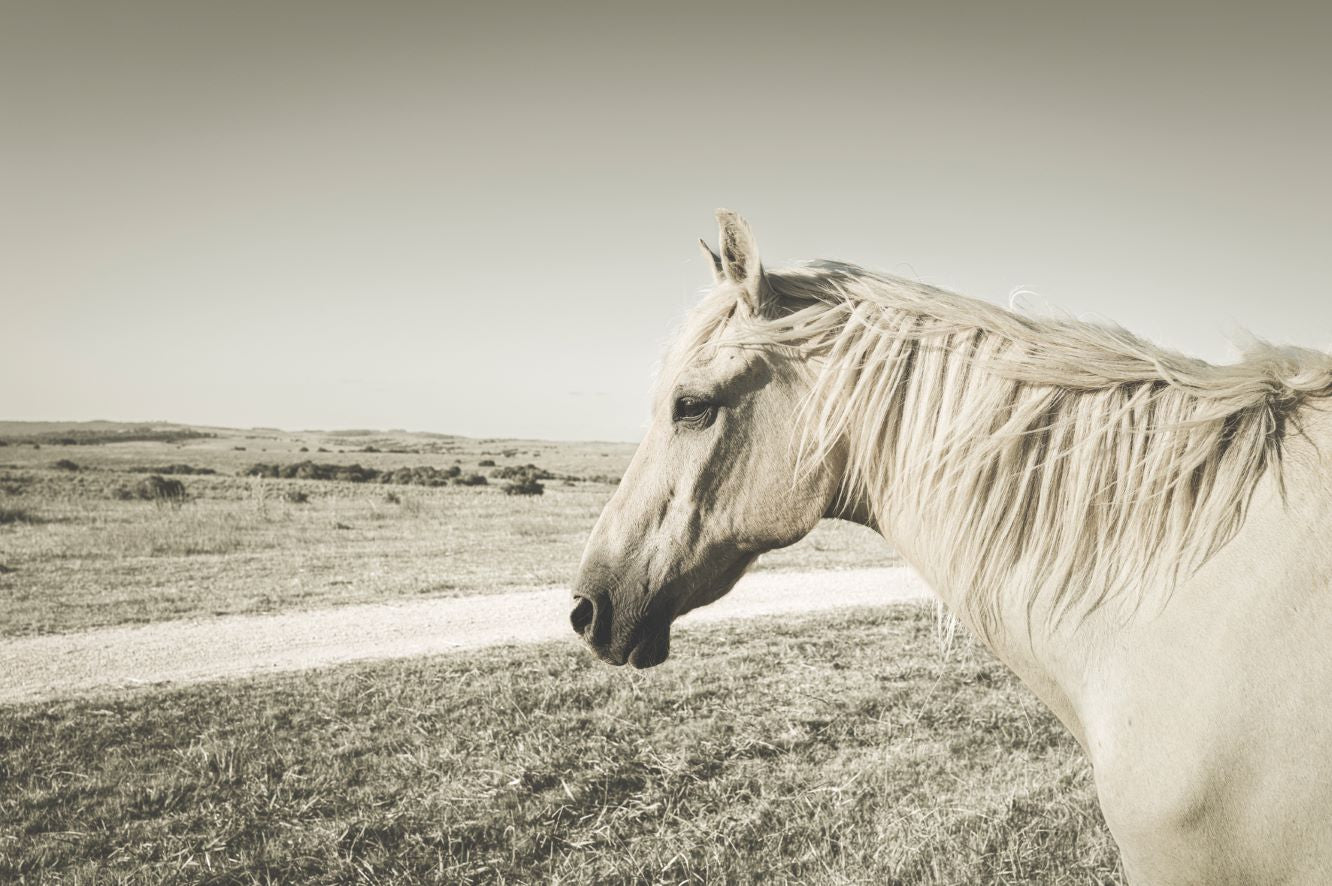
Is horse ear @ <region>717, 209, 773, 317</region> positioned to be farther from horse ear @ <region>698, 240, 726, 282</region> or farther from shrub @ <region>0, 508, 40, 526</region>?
shrub @ <region>0, 508, 40, 526</region>

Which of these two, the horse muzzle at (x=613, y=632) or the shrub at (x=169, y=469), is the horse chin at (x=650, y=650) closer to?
the horse muzzle at (x=613, y=632)

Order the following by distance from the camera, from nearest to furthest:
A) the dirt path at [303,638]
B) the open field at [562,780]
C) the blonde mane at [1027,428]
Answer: the blonde mane at [1027,428]
the open field at [562,780]
the dirt path at [303,638]

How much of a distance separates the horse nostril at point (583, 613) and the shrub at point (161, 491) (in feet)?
82.4

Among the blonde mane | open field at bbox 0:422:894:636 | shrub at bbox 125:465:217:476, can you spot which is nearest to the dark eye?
the blonde mane

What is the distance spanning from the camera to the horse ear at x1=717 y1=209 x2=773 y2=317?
85.9 inches

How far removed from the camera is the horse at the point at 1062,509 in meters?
1.56

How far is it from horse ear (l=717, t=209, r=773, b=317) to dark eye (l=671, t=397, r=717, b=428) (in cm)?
32

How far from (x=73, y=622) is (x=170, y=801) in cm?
711

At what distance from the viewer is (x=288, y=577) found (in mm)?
13383

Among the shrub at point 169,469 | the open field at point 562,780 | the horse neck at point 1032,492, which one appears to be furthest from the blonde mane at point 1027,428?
the shrub at point 169,469

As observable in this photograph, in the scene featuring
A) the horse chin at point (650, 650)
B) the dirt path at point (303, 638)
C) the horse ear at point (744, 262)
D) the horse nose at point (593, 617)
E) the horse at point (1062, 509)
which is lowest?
the dirt path at point (303, 638)

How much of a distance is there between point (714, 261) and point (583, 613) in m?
1.18

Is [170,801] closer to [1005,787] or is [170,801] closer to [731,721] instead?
[731,721]

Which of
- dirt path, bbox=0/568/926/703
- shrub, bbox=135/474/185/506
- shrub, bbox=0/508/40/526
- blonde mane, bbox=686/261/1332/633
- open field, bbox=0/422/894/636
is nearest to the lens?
blonde mane, bbox=686/261/1332/633
